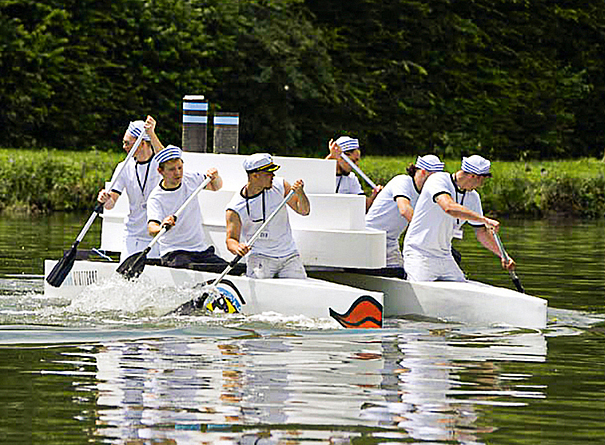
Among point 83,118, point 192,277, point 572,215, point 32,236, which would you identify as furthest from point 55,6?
point 192,277

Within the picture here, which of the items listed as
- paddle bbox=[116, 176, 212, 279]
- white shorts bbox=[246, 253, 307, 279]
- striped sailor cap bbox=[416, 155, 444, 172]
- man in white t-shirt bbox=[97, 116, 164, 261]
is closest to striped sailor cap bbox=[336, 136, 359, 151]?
striped sailor cap bbox=[416, 155, 444, 172]

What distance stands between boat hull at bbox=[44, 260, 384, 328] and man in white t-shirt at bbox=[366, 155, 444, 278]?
1.26 meters

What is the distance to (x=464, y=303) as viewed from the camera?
45.3ft

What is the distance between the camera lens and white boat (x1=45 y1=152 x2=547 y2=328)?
13570mm

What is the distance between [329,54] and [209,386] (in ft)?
123

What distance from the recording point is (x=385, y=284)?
47.7 feet

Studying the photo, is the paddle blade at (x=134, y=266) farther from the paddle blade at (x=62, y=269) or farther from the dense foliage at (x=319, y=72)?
the dense foliage at (x=319, y=72)

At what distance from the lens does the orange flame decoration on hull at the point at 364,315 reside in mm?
13227

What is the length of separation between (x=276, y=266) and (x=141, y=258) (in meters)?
1.34

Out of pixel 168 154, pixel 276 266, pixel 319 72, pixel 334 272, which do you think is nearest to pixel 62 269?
pixel 168 154

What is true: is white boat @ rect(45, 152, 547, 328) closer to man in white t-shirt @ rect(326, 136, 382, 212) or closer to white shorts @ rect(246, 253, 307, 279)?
white shorts @ rect(246, 253, 307, 279)

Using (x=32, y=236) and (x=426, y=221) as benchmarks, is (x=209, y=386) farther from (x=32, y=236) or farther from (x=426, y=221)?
(x=32, y=236)

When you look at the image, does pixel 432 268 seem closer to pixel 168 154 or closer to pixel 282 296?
pixel 282 296

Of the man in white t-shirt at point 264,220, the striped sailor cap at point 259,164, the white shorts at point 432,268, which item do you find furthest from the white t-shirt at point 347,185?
the striped sailor cap at point 259,164
